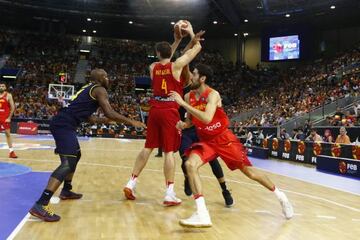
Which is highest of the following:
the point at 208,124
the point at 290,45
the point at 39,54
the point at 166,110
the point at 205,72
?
the point at 39,54

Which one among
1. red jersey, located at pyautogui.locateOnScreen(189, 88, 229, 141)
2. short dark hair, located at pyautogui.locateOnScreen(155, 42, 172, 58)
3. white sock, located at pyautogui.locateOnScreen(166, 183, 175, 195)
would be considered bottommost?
white sock, located at pyautogui.locateOnScreen(166, 183, 175, 195)

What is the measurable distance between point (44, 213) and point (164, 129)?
5.93 ft

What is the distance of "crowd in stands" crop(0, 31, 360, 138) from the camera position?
24.0m

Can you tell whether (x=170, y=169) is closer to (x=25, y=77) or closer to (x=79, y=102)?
(x=79, y=102)

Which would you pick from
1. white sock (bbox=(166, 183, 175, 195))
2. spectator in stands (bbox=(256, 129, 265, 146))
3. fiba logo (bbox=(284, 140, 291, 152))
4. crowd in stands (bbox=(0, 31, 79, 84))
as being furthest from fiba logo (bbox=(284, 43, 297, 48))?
white sock (bbox=(166, 183, 175, 195))

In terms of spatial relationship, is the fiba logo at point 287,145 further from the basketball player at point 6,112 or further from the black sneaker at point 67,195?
the black sneaker at point 67,195

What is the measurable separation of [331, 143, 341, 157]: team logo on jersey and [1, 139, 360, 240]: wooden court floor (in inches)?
128

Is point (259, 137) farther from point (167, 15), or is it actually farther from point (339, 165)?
point (167, 15)

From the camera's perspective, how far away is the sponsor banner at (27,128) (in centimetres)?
2461

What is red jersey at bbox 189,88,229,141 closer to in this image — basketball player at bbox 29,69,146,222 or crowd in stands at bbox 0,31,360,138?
basketball player at bbox 29,69,146,222

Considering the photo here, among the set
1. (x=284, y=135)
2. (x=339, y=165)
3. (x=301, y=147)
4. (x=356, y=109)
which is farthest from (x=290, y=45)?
(x=339, y=165)

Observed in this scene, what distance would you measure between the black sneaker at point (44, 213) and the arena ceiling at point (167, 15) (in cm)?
2573

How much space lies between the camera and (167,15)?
34156mm

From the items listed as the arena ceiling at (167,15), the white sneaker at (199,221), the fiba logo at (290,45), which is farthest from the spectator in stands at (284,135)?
the fiba logo at (290,45)
